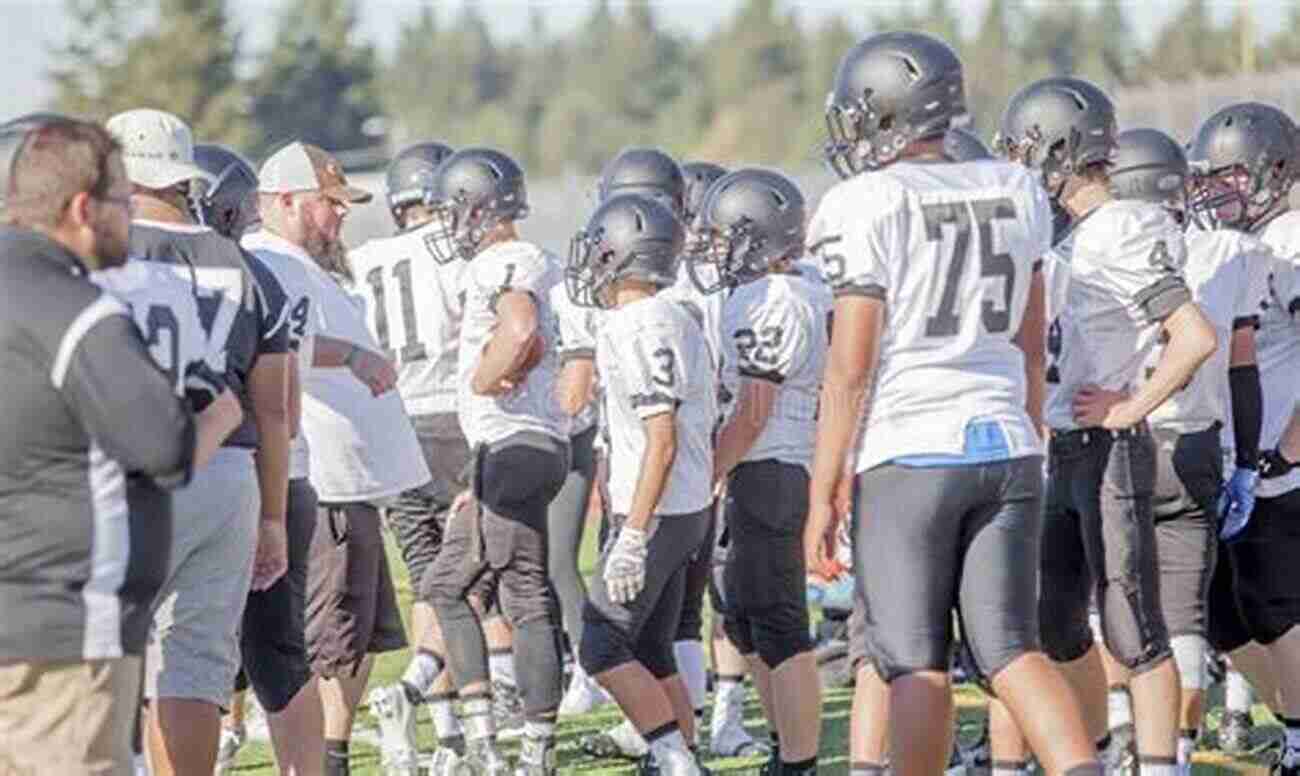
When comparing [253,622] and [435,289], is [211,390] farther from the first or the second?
[435,289]

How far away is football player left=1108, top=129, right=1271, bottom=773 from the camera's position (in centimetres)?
818

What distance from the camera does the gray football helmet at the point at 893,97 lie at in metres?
6.89

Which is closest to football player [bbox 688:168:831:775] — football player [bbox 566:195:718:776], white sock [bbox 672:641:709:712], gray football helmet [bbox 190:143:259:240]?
football player [bbox 566:195:718:776]

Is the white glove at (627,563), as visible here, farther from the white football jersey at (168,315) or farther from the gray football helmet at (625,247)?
the white football jersey at (168,315)

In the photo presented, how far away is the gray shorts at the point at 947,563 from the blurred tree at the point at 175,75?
178 feet

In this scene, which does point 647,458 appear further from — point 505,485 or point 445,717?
point 445,717

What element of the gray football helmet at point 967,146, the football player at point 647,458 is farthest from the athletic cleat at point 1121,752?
the gray football helmet at point 967,146

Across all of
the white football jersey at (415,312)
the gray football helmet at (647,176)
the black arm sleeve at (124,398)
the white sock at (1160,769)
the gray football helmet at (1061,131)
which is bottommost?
Result: the white sock at (1160,769)

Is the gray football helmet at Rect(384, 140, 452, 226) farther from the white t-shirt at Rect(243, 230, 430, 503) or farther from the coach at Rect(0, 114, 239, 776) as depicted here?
the coach at Rect(0, 114, 239, 776)

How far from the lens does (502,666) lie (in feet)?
34.3

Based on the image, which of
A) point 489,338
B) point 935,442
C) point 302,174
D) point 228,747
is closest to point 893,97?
point 935,442

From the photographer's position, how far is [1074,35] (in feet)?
358

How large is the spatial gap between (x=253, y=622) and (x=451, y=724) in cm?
187

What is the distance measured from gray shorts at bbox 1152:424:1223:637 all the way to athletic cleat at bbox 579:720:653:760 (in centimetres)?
211
